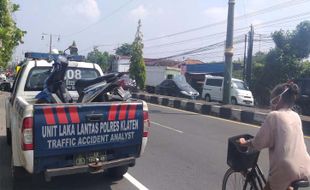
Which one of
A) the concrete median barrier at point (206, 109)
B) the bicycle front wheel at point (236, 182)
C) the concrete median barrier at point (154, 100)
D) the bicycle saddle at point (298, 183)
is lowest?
the concrete median barrier at point (154, 100)

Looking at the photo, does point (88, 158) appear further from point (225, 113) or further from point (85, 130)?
point (225, 113)

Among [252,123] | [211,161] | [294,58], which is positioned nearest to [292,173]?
[211,161]

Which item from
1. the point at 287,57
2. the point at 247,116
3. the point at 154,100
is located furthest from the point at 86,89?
the point at 287,57

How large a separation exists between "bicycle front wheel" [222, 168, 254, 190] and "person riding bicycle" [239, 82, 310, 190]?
60 cm

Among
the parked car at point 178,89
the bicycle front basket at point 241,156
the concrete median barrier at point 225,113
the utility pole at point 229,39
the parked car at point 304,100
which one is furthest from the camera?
the parked car at point 178,89

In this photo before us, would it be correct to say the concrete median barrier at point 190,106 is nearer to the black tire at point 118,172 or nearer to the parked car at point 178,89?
the parked car at point 178,89

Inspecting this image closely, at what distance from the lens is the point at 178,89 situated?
34031 mm

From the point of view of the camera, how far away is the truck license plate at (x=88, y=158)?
5879 mm

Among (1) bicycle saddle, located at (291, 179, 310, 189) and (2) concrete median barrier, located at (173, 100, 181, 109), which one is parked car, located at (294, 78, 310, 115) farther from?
(1) bicycle saddle, located at (291, 179, 310, 189)

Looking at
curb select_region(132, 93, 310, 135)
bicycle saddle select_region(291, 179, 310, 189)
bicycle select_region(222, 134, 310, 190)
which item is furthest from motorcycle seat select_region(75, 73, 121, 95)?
curb select_region(132, 93, 310, 135)

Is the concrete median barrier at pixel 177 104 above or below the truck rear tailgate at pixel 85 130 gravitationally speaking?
below

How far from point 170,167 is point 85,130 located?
9.13ft

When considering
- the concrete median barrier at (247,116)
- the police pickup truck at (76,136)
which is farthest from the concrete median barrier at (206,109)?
the police pickup truck at (76,136)

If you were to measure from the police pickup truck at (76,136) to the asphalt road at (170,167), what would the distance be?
0.74 metres
